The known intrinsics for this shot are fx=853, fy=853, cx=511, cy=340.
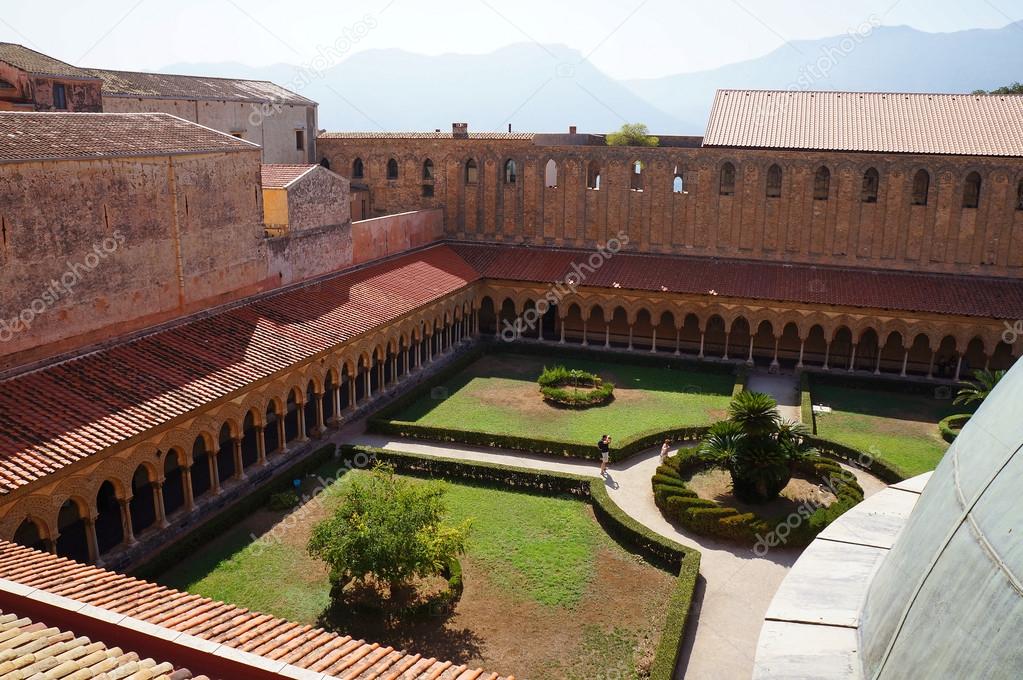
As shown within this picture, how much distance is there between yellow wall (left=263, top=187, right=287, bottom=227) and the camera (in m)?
27.7

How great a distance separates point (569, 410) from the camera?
28.3 m

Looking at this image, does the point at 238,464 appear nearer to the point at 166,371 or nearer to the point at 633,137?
the point at 166,371

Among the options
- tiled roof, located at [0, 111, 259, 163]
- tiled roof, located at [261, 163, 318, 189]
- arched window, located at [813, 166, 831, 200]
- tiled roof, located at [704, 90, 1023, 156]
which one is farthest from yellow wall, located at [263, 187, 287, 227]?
arched window, located at [813, 166, 831, 200]

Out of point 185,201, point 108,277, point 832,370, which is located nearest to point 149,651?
point 108,277

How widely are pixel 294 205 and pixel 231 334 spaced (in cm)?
683

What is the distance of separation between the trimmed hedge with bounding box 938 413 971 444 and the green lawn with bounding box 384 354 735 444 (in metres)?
6.57

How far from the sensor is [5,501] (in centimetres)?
1429

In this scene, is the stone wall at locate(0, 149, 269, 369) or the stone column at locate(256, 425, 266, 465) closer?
the stone wall at locate(0, 149, 269, 369)

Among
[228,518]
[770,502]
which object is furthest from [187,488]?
[770,502]

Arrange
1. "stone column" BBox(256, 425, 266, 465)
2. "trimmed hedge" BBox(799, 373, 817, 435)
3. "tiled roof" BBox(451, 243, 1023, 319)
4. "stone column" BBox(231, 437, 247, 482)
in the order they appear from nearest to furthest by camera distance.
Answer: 1. "stone column" BBox(231, 437, 247, 482)
2. "stone column" BBox(256, 425, 266, 465)
3. "trimmed hedge" BBox(799, 373, 817, 435)
4. "tiled roof" BBox(451, 243, 1023, 319)

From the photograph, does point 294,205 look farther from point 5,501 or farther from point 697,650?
point 697,650

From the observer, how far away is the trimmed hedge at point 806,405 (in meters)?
26.3

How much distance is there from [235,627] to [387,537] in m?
4.51

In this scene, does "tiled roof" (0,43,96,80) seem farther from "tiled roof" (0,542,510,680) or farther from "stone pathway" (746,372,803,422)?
"stone pathway" (746,372,803,422)
